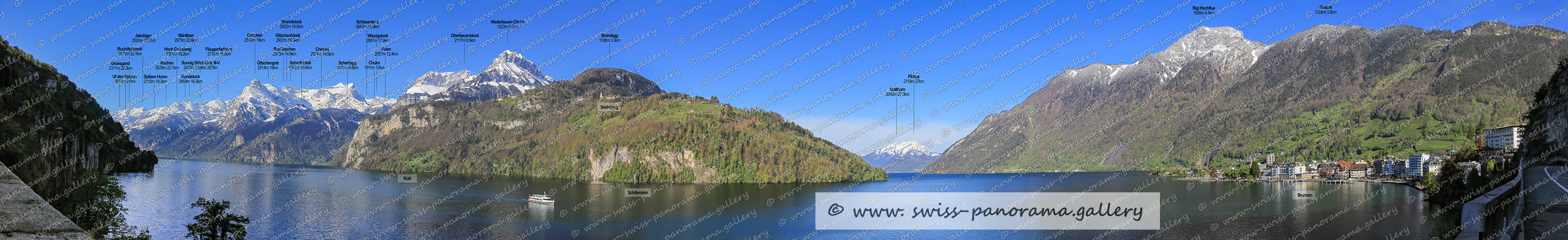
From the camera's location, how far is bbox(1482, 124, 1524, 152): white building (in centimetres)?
10088

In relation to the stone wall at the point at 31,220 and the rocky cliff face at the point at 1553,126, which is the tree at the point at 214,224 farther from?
the rocky cliff face at the point at 1553,126

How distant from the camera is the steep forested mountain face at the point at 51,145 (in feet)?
126

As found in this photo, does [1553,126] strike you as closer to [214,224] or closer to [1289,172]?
[214,224]

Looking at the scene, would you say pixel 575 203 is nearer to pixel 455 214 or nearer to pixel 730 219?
pixel 455 214

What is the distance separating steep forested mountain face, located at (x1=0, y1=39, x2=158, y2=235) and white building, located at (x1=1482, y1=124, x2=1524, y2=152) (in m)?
131

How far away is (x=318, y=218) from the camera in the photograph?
69875 millimetres

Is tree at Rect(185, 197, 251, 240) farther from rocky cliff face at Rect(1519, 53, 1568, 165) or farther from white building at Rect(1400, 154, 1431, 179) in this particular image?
white building at Rect(1400, 154, 1431, 179)

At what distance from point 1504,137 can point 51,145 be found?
166m

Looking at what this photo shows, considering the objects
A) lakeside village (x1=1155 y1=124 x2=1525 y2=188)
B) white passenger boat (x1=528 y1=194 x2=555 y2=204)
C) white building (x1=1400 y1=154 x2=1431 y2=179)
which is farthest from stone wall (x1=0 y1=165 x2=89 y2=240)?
white building (x1=1400 y1=154 x2=1431 y2=179)

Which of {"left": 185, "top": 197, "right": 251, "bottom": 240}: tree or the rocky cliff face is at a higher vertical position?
the rocky cliff face

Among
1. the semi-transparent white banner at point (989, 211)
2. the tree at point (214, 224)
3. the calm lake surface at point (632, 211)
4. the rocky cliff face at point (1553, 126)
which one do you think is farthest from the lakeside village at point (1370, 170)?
the tree at point (214, 224)

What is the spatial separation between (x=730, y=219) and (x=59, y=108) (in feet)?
218

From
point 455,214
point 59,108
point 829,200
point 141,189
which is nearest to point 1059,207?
point 829,200

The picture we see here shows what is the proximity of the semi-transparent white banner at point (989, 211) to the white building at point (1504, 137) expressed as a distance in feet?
141
